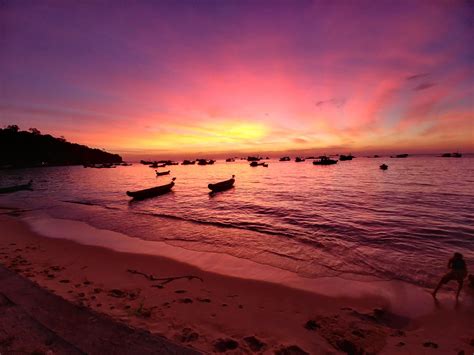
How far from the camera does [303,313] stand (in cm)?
732

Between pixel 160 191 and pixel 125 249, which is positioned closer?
pixel 125 249

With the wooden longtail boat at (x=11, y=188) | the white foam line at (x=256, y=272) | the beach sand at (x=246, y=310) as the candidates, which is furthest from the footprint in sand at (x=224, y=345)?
Result: the wooden longtail boat at (x=11, y=188)

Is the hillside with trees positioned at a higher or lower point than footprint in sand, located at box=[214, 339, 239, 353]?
higher

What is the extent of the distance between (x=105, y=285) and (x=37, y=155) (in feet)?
583

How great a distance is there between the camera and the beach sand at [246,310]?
18.8ft

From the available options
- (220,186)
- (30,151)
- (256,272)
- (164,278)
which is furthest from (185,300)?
(30,151)

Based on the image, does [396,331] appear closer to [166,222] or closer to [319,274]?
[319,274]

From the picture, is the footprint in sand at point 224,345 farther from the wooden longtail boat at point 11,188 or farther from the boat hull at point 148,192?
the wooden longtail boat at point 11,188

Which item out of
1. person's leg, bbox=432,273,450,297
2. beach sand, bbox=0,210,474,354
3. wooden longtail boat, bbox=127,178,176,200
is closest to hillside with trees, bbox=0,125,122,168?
wooden longtail boat, bbox=127,178,176,200

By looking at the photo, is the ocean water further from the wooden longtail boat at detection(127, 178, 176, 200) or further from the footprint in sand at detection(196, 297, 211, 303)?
the footprint in sand at detection(196, 297, 211, 303)

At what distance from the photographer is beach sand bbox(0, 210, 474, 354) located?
5742 mm

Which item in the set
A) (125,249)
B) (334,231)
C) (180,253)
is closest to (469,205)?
(334,231)

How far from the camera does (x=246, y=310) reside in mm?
7305

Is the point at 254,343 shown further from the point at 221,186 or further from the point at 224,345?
the point at 221,186
